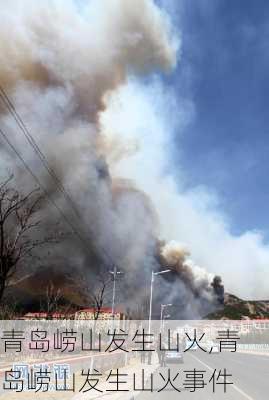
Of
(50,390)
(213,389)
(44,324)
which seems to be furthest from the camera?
(44,324)

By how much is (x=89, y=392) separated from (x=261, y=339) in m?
99.7

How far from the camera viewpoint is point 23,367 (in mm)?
16281

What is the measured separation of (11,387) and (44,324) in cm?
3252

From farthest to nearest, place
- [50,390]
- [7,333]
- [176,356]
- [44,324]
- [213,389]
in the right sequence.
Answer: [44,324] → [176,356] → [7,333] → [213,389] → [50,390]

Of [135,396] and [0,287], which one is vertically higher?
[0,287]

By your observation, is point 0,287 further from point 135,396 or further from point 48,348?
point 48,348

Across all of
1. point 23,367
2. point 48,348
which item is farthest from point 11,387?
point 48,348

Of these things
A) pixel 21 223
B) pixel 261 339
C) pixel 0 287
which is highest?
pixel 21 223

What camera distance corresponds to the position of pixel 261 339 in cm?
10944

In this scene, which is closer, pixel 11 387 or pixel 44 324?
pixel 11 387

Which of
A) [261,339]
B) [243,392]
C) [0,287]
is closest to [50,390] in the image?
[0,287]

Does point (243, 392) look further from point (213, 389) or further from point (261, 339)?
point (261, 339)

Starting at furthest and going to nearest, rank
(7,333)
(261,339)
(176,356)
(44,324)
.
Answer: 1. (261,339)
2. (44,324)
3. (176,356)
4. (7,333)

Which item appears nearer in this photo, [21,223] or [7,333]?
[21,223]
